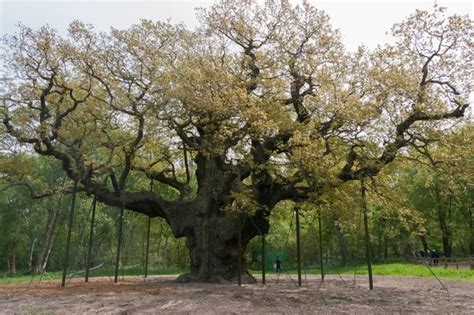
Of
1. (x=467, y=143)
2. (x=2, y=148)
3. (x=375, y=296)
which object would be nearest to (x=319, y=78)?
(x=467, y=143)

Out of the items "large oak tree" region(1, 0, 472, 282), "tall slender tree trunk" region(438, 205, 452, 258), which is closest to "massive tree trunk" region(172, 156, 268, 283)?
"large oak tree" region(1, 0, 472, 282)

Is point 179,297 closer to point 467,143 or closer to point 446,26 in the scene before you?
point 467,143

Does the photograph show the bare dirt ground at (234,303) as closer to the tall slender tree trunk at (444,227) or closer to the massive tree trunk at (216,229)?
the massive tree trunk at (216,229)

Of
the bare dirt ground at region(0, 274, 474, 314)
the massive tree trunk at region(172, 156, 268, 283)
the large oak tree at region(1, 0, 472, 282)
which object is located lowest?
the bare dirt ground at region(0, 274, 474, 314)

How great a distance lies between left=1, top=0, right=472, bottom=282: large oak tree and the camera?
13.7 meters

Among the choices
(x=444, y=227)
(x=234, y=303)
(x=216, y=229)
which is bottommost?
(x=234, y=303)

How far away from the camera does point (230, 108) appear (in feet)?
44.3

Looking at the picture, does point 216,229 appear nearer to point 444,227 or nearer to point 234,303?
point 234,303

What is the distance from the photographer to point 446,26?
13398 mm

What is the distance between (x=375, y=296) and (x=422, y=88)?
6.70 metres

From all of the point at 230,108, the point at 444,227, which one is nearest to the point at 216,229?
the point at 230,108

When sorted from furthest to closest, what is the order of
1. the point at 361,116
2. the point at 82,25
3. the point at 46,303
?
the point at 82,25 < the point at 361,116 < the point at 46,303

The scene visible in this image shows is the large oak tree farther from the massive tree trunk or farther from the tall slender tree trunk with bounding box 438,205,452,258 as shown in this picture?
the tall slender tree trunk with bounding box 438,205,452,258

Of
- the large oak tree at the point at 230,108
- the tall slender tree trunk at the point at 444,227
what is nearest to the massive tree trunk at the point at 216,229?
the large oak tree at the point at 230,108
